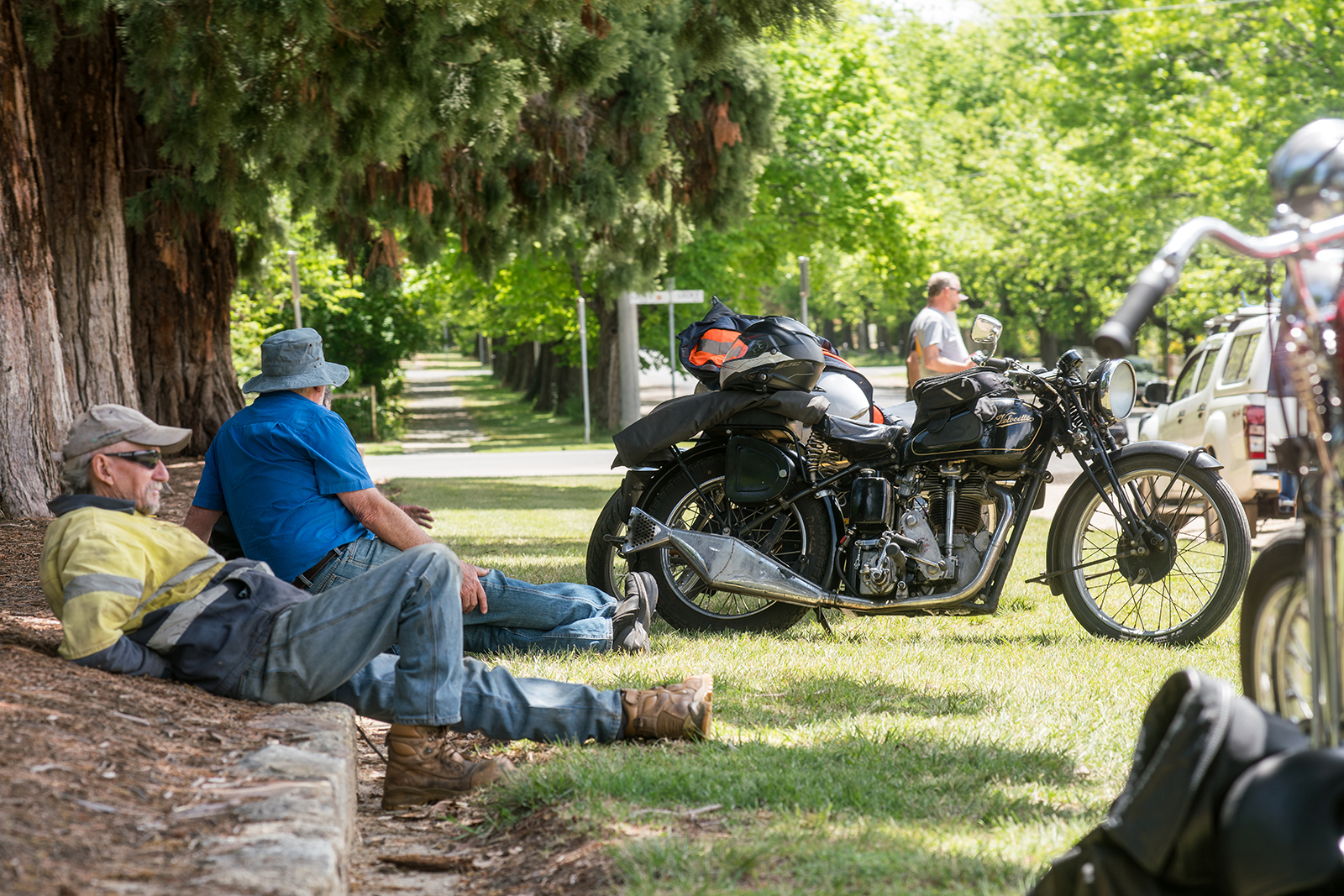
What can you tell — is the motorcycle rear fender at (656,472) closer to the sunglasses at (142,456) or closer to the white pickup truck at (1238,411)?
the sunglasses at (142,456)

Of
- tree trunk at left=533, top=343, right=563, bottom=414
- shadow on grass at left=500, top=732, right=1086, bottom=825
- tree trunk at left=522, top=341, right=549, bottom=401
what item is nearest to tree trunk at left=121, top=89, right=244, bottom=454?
shadow on grass at left=500, top=732, right=1086, bottom=825

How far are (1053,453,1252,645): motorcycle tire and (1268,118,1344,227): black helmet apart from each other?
338cm

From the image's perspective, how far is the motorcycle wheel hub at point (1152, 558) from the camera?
5.80 m

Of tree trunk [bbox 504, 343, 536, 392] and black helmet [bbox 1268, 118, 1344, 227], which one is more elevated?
black helmet [bbox 1268, 118, 1344, 227]

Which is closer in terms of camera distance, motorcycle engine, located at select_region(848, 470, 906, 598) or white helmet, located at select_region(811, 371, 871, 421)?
motorcycle engine, located at select_region(848, 470, 906, 598)

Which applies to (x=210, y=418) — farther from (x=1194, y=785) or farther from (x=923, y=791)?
(x=1194, y=785)

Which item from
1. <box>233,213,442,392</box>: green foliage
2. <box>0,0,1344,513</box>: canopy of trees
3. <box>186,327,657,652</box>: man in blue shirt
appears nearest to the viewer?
<box>186,327,657,652</box>: man in blue shirt

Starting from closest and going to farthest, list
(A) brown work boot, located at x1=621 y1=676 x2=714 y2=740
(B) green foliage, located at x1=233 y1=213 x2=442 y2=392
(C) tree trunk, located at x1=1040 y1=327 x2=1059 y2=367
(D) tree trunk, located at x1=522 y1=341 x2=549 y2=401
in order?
(A) brown work boot, located at x1=621 y1=676 x2=714 y2=740, (B) green foliage, located at x1=233 y1=213 x2=442 y2=392, (D) tree trunk, located at x1=522 y1=341 x2=549 y2=401, (C) tree trunk, located at x1=1040 y1=327 x2=1059 y2=367

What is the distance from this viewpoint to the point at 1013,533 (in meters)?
5.91

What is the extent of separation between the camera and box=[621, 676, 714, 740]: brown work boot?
428 centimetres

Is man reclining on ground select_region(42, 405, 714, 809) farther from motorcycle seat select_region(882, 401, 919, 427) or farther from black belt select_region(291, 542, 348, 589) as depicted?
motorcycle seat select_region(882, 401, 919, 427)

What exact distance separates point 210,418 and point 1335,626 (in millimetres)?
13008

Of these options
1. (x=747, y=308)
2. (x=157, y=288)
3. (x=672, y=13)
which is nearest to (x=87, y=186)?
(x=157, y=288)

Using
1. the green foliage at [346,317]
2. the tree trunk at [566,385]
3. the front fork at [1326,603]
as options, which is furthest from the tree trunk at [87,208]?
the tree trunk at [566,385]
